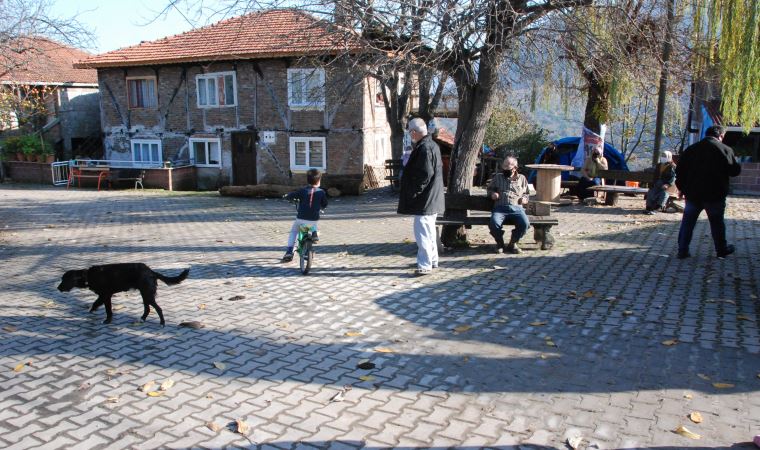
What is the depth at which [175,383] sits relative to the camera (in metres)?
4.45

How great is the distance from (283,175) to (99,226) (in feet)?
33.4

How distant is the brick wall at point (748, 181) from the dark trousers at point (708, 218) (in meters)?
11.9

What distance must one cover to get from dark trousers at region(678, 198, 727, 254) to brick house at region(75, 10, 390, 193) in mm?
12693

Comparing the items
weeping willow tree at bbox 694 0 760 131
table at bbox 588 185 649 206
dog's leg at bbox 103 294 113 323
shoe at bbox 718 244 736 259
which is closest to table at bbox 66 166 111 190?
table at bbox 588 185 649 206

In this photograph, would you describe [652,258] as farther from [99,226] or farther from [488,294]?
[99,226]

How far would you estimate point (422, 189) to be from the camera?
743cm

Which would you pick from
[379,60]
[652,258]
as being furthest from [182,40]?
[652,258]

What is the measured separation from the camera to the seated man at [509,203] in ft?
28.7

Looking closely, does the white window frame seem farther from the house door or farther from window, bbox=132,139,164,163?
the house door

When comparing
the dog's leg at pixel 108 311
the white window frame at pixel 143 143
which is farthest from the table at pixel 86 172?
the dog's leg at pixel 108 311

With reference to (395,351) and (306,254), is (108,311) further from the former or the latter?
(395,351)

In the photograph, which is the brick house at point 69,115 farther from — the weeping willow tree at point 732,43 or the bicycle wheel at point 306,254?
the weeping willow tree at point 732,43

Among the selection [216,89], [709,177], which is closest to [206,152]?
[216,89]

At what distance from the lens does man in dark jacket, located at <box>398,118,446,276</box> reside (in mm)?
7430
